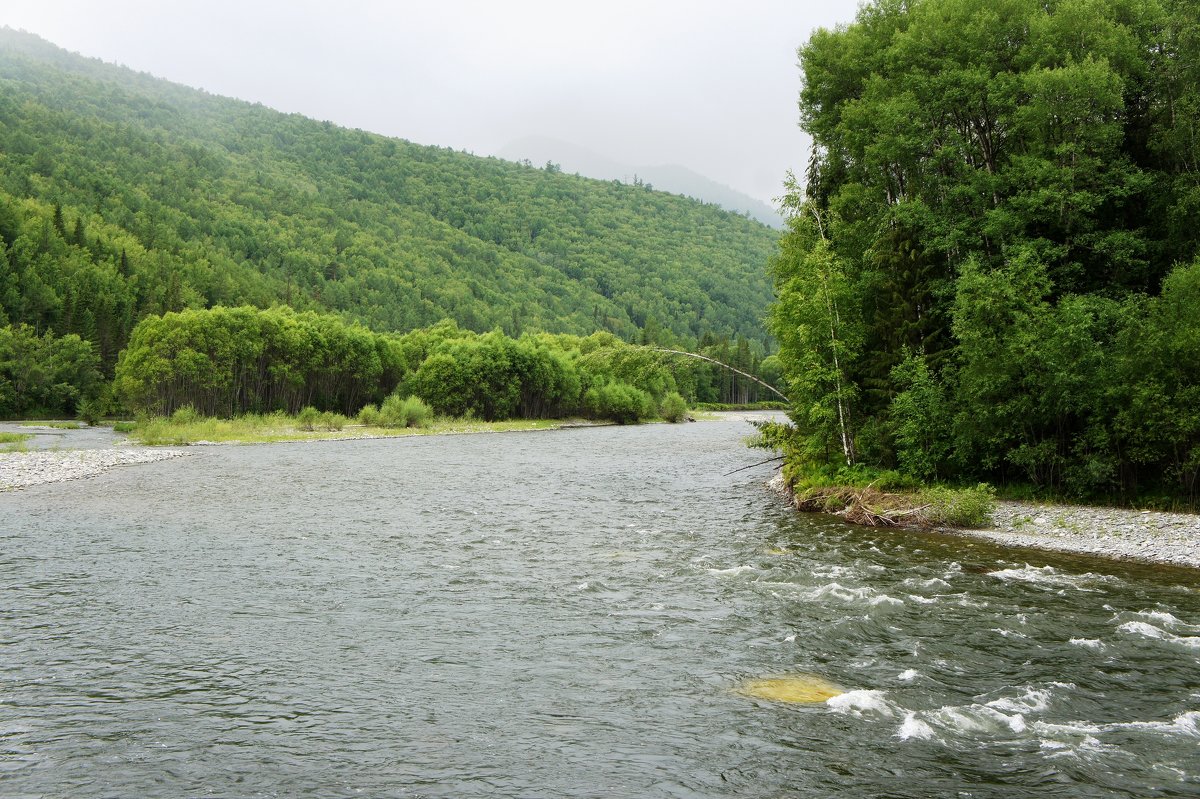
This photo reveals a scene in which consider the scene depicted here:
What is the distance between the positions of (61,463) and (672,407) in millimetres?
110105

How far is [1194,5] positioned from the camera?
33406 mm

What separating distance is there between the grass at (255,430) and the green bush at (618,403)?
2823 cm

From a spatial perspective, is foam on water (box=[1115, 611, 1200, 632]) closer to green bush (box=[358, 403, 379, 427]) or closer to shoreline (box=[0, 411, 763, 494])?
shoreline (box=[0, 411, 763, 494])

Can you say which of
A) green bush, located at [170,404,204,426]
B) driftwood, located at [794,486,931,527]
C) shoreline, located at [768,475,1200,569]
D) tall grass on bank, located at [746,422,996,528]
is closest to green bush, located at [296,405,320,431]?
green bush, located at [170,404,204,426]

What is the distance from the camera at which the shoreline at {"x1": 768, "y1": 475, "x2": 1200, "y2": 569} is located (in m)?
25.8

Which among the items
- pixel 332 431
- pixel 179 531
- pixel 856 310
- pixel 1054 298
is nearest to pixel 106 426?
pixel 332 431

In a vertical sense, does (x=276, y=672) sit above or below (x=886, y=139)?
below

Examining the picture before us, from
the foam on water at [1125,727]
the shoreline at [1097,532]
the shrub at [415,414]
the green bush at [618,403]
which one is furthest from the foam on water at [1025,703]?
the green bush at [618,403]

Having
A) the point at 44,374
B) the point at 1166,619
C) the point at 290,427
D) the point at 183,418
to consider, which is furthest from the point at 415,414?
the point at 1166,619

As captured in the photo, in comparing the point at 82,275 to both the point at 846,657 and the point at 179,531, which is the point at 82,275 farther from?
the point at 846,657

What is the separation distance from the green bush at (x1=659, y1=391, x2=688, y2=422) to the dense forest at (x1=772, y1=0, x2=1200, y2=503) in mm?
108480

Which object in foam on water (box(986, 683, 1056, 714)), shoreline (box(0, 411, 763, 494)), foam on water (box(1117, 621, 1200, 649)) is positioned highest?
foam on water (box(1117, 621, 1200, 649))

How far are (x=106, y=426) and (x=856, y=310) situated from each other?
104 meters

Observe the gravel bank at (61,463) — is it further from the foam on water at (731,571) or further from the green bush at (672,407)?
the green bush at (672,407)
